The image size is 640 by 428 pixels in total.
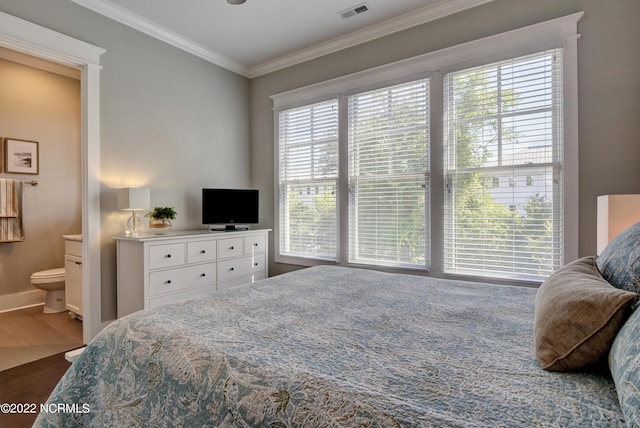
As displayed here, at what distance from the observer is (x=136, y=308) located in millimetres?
2895

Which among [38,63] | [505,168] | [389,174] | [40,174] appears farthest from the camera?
[40,174]

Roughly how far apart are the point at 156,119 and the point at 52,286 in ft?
7.23

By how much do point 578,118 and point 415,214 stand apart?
1.46 meters

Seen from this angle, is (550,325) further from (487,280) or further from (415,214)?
(415,214)

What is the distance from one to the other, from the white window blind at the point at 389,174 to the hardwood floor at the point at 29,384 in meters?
2.66

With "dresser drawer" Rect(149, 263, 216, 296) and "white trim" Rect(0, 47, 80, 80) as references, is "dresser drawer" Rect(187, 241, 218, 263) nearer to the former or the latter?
"dresser drawer" Rect(149, 263, 216, 296)

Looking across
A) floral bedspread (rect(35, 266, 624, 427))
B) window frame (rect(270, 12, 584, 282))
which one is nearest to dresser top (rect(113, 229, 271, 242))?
window frame (rect(270, 12, 584, 282))

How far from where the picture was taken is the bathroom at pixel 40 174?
151 inches

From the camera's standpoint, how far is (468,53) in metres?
2.91

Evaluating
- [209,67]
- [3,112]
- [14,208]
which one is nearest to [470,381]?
[209,67]

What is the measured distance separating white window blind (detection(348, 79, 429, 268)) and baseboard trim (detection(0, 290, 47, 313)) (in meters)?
3.93

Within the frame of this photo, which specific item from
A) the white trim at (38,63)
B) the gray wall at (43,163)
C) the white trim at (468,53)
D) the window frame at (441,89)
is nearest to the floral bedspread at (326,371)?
the window frame at (441,89)

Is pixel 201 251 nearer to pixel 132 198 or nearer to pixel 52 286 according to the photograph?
pixel 132 198

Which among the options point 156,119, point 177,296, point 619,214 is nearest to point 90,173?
point 156,119
